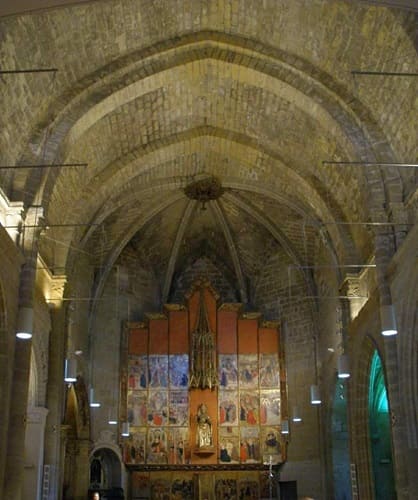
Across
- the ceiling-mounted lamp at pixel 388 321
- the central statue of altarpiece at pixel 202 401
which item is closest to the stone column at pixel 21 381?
the ceiling-mounted lamp at pixel 388 321

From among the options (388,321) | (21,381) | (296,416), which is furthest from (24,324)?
(296,416)

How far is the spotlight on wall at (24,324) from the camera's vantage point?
13.4 metres

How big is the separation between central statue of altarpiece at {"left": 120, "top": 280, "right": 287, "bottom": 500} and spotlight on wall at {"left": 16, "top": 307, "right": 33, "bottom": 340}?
43.4 feet

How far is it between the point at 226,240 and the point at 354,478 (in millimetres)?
11553

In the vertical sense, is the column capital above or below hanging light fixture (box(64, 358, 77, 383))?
below

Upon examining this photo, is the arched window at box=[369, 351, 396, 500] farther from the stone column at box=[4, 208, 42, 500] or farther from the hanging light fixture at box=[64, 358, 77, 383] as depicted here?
the stone column at box=[4, 208, 42, 500]

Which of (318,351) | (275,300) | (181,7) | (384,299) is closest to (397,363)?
(384,299)

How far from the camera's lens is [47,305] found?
19.8m

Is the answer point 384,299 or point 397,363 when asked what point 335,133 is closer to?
point 384,299

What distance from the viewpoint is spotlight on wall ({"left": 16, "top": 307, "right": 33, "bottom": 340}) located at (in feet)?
43.9

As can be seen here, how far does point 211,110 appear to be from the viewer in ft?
67.4

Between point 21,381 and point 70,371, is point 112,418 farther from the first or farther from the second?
point 21,381

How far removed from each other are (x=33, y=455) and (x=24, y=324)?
246 inches

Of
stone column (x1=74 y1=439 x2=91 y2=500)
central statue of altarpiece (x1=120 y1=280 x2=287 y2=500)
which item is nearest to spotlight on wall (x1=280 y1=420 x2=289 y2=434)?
central statue of altarpiece (x1=120 y1=280 x2=287 y2=500)
